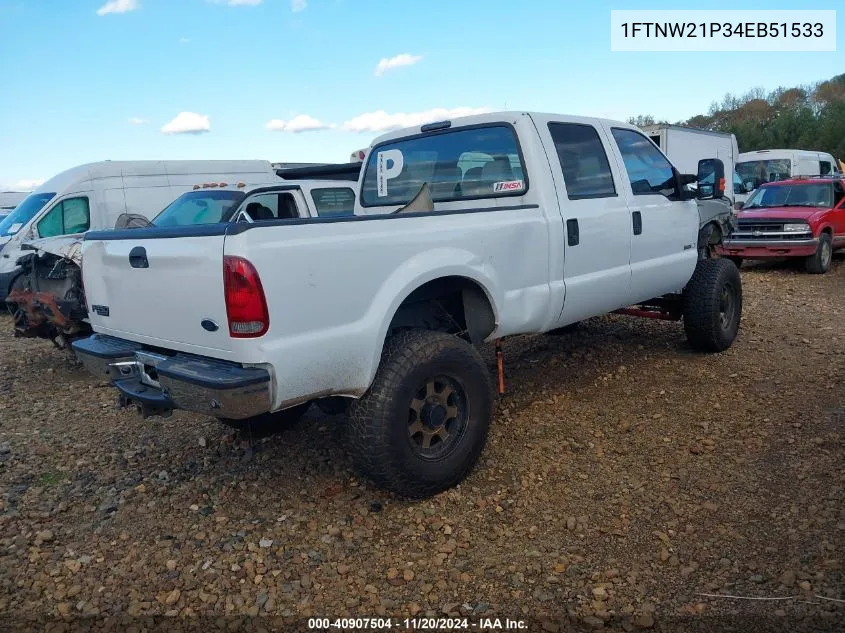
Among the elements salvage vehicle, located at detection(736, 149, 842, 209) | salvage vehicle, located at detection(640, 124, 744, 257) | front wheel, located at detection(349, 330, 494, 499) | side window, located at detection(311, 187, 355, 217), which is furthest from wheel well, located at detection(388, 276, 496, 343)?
salvage vehicle, located at detection(736, 149, 842, 209)

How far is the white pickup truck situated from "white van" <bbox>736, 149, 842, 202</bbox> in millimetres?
18113

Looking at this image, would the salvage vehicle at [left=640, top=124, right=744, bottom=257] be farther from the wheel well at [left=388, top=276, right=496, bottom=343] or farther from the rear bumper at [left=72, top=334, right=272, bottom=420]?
the rear bumper at [left=72, top=334, right=272, bottom=420]

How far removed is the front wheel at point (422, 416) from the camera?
327 cm

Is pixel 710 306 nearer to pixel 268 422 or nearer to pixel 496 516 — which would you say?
pixel 496 516

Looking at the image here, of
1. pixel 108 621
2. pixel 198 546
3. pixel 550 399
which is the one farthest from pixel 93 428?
pixel 550 399

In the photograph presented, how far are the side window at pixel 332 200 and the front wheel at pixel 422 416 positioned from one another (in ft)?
15.8

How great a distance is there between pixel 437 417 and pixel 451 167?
6.03 feet

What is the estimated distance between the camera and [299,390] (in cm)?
303

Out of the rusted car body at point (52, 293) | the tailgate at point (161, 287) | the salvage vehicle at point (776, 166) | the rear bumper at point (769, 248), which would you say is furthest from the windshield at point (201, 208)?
the salvage vehicle at point (776, 166)

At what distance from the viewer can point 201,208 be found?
26.6 feet

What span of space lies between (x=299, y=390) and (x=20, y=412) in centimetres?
383

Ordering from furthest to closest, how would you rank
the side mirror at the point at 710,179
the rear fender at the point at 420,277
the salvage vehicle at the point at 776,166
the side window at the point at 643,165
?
1. the salvage vehicle at the point at 776,166
2. the side mirror at the point at 710,179
3. the side window at the point at 643,165
4. the rear fender at the point at 420,277

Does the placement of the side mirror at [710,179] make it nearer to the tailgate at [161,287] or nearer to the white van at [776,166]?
the tailgate at [161,287]

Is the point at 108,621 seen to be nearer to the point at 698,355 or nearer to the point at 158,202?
the point at 698,355
